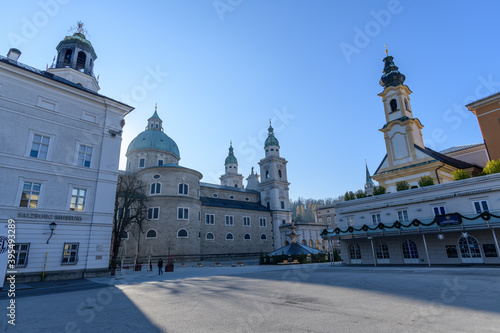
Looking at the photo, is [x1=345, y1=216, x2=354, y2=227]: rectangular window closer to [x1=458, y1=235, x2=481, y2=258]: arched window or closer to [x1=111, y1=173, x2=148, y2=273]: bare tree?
[x1=458, y1=235, x2=481, y2=258]: arched window

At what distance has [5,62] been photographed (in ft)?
57.6

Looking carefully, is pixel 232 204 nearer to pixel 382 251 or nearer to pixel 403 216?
pixel 382 251

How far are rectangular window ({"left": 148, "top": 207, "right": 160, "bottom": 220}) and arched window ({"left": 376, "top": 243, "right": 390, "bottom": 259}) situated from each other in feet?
101

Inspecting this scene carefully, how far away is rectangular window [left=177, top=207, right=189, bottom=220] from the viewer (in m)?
42.1

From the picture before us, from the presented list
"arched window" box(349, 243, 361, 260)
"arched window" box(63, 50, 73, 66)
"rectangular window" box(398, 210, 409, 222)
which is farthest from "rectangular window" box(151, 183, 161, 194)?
"rectangular window" box(398, 210, 409, 222)

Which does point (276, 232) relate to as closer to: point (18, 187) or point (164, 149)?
point (164, 149)

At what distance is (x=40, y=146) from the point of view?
18469 millimetres

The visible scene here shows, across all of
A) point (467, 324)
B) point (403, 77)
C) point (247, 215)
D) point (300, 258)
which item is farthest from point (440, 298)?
point (247, 215)

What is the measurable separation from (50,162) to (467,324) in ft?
74.2

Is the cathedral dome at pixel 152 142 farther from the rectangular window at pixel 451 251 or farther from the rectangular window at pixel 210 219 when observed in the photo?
the rectangular window at pixel 451 251

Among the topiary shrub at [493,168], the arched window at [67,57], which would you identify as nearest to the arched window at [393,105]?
the topiary shrub at [493,168]

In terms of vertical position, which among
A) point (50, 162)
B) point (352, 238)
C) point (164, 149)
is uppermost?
point (164, 149)

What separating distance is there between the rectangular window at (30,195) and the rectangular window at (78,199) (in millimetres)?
1959

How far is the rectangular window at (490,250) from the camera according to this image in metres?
18.3
